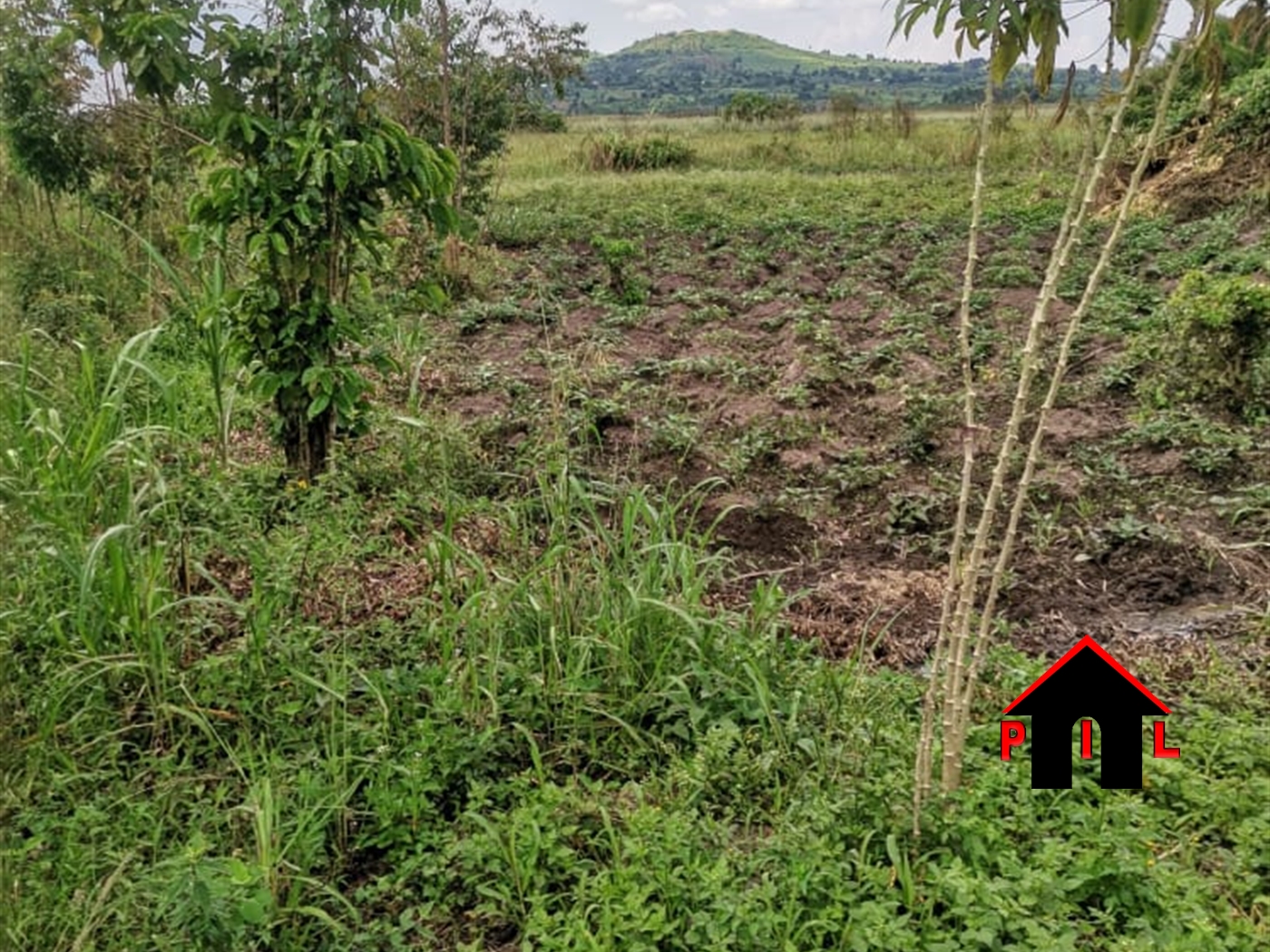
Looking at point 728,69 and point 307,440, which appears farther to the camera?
point 728,69

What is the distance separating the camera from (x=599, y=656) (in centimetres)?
212

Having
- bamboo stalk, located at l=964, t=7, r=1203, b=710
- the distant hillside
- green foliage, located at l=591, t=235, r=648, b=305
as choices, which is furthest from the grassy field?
the distant hillside

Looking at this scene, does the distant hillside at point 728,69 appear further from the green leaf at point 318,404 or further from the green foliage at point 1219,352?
the green leaf at point 318,404

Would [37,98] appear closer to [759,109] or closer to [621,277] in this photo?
[621,277]

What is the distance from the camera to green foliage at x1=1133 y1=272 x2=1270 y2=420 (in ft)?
11.4

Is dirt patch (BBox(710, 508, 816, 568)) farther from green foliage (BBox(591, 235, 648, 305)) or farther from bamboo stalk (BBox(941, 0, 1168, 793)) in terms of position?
green foliage (BBox(591, 235, 648, 305))

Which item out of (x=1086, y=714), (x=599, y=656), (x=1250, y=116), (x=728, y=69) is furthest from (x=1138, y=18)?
(x=728, y=69)

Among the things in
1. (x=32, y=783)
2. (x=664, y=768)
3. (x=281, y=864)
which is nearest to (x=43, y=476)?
(x=32, y=783)

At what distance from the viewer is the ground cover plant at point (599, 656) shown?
59.3 inches

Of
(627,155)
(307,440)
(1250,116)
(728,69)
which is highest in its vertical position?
(728,69)

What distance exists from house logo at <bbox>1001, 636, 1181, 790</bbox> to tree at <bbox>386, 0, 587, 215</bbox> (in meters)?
5.61

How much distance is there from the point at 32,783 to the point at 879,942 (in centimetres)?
158

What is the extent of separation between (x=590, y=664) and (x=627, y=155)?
1076cm

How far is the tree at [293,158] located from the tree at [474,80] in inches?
136
